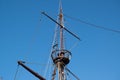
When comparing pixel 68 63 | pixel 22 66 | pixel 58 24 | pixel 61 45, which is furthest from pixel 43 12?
pixel 22 66

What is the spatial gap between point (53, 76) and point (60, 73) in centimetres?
103

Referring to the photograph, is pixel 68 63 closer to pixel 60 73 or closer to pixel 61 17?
pixel 60 73

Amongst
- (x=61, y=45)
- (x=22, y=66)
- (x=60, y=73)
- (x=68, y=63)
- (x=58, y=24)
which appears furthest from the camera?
(x=58, y=24)

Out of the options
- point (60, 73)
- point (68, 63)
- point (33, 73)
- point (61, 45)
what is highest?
point (61, 45)

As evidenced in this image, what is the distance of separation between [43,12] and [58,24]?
2013 mm

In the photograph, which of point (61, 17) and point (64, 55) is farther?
point (61, 17)

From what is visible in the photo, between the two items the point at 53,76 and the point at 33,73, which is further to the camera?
the point at 53,76

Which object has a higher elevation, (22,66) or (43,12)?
(43,12)

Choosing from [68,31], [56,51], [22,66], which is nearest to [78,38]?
[68,31]

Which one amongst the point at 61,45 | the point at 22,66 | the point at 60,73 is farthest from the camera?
the point at 61,45

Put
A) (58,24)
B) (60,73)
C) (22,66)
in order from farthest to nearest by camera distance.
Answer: (58,24) < (60,73) < (22,66)

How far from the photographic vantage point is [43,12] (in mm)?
29234

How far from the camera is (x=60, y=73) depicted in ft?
80.2

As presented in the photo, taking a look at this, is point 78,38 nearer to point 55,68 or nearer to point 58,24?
point 58,24
